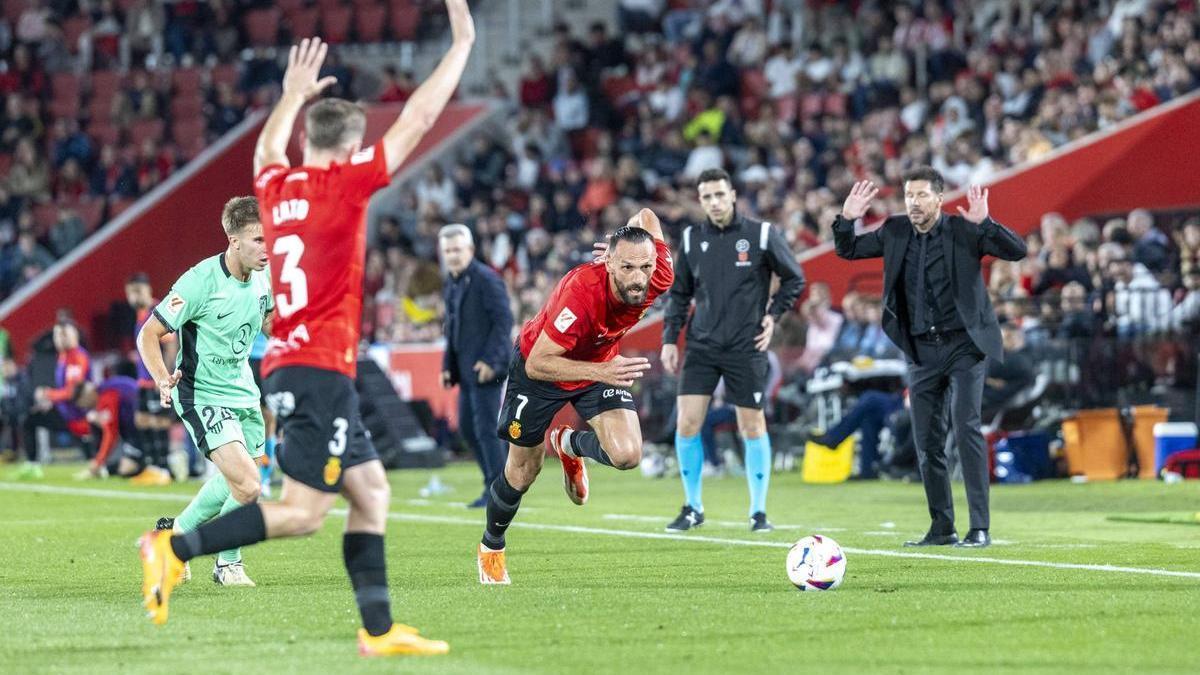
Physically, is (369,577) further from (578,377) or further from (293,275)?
(578,377)

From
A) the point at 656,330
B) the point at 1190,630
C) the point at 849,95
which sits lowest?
the point at 1190,630

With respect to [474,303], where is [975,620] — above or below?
below

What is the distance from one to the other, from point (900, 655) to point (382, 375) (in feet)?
49.8

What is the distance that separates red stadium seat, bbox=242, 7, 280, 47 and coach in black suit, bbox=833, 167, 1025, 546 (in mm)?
23991

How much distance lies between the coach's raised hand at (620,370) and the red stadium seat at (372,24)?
25.1 metres

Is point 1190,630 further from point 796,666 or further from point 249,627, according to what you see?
point 249,627

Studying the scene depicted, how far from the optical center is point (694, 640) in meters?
7.24

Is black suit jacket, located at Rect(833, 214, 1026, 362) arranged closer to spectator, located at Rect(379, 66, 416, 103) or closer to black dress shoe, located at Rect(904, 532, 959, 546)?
black dress shoe, located at Rect(904, 532, 959, 546)

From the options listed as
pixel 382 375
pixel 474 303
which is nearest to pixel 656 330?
pixel 382 375

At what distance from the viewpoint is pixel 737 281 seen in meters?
12.9

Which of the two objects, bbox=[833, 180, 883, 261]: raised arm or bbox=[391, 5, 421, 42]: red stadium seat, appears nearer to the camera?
bbox=[833, 180, 883, 261]: raised arm

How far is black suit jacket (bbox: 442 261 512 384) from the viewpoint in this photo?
598 inches

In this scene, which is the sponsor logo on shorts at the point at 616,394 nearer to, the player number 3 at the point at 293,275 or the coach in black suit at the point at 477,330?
the player number 3 at the point at 293,275

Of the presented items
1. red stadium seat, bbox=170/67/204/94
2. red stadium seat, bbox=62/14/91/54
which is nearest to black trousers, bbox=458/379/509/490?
red stadium seat, bbox=170/67/204/94
